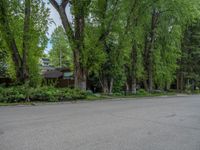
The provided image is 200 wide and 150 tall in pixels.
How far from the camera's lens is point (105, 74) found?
24703mm

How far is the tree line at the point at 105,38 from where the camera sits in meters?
19.0

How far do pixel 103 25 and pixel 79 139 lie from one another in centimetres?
1739

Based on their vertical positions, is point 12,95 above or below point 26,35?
below

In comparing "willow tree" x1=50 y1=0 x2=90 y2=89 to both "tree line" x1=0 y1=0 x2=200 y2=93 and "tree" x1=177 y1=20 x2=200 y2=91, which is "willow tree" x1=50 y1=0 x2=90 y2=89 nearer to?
"tree line" x1=0 y1=0 x2=200 y2=93

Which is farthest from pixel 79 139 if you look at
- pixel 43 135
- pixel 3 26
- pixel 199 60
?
pixel 199 60

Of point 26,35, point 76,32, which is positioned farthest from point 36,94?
point 76,32

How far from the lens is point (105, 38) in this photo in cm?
2259

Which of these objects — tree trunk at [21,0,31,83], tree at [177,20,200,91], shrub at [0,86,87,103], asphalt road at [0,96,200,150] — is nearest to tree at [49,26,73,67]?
tree at [177,20,200,91]

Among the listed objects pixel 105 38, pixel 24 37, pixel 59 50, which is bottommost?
pixel 24 37

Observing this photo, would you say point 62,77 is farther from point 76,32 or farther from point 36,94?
point 36,94

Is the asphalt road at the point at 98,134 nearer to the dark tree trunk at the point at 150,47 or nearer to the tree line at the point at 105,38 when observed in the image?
the tree line at the point at 105,38

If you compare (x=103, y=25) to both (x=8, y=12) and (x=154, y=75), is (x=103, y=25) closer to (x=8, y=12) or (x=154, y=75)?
(x=8, y=12)

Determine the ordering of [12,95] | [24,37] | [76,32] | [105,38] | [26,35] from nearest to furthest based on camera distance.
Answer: [12,95] < [26,35] < [24,37] < [76,32] < [105,38]

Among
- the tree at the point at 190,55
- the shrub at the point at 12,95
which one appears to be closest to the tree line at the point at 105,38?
the tree at the point at 190,55
